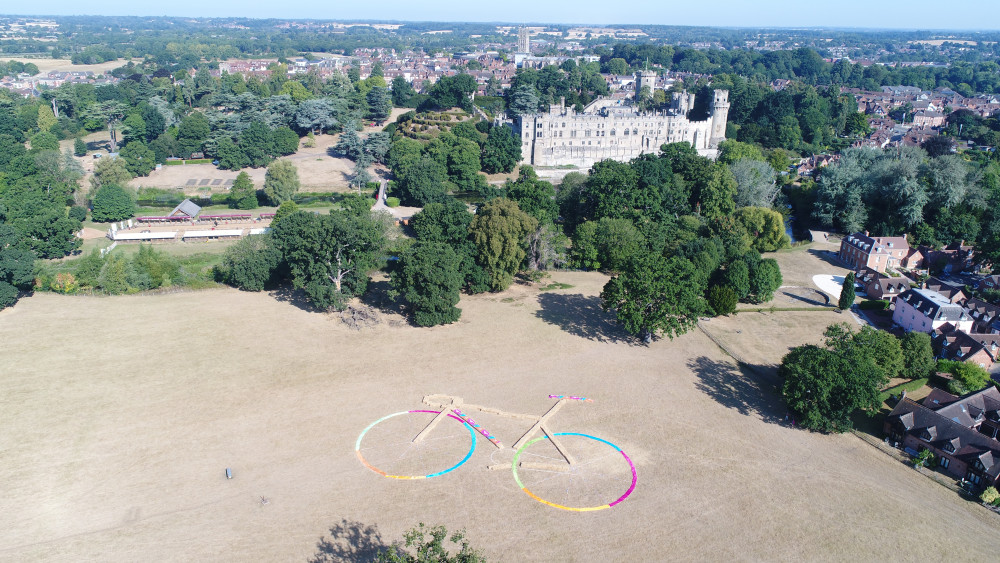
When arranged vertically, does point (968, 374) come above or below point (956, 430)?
above

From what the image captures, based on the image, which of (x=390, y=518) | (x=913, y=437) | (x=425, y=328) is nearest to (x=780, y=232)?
(x=913, y=437)

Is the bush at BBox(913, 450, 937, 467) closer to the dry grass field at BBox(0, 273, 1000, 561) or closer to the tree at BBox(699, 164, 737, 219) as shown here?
the dry grass field at BBox(0, 273, 1000, 561)

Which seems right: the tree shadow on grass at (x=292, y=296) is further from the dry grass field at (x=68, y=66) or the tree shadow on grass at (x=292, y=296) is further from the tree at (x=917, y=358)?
the dry grass field at (x=68, y=66)

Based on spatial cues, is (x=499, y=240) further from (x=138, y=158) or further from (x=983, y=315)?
(x=138, y=158)

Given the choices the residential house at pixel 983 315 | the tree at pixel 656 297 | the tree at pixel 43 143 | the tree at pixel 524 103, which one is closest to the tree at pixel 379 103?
the tree at pixel 524 103

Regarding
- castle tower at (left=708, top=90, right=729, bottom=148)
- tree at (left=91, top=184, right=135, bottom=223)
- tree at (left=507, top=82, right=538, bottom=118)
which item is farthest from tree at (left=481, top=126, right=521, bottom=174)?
tree at (left=91, top=184, right=135, bottom=223)

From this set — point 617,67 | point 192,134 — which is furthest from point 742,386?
→ point 617,67

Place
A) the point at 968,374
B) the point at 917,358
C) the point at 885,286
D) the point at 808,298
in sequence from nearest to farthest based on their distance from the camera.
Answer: the point at 968,374
the point at 917,358
the point at 885,286
the point at 808,298
